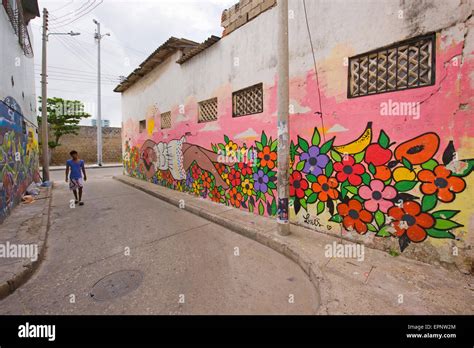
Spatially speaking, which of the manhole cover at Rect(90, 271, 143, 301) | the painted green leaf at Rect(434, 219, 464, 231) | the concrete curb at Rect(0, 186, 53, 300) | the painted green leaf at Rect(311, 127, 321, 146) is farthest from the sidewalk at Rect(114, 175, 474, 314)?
the concrete curb at Rect(0, 186, 53, 300)

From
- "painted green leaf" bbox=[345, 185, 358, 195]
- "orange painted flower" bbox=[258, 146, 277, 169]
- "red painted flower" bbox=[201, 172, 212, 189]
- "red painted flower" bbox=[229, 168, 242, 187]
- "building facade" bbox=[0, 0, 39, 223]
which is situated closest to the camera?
"painted green leaf" bbox=[345, 185, 358, 195]

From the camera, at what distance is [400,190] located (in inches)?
130

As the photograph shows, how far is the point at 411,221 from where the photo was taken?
3.23 m

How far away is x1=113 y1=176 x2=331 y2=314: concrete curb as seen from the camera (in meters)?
2.55

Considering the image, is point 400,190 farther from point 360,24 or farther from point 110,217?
point 110,217

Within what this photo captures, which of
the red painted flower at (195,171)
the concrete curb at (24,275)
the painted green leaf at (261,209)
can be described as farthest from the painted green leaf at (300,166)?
the concrete curb at (24,275)

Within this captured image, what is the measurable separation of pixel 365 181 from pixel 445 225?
110 centimetres

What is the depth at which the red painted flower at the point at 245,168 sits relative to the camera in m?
5.57

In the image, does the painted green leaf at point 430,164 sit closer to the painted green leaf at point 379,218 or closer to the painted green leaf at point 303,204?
the painted green leaf at point 379,218

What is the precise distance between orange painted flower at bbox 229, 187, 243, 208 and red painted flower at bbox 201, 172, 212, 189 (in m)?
1.03

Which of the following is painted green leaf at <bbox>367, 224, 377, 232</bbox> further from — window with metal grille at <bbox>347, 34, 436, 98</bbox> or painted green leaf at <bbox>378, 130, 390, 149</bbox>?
window with metal grille at <bbox>347, 34, 436, 98</bbox>

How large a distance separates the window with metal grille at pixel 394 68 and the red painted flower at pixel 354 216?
1.84 metres
